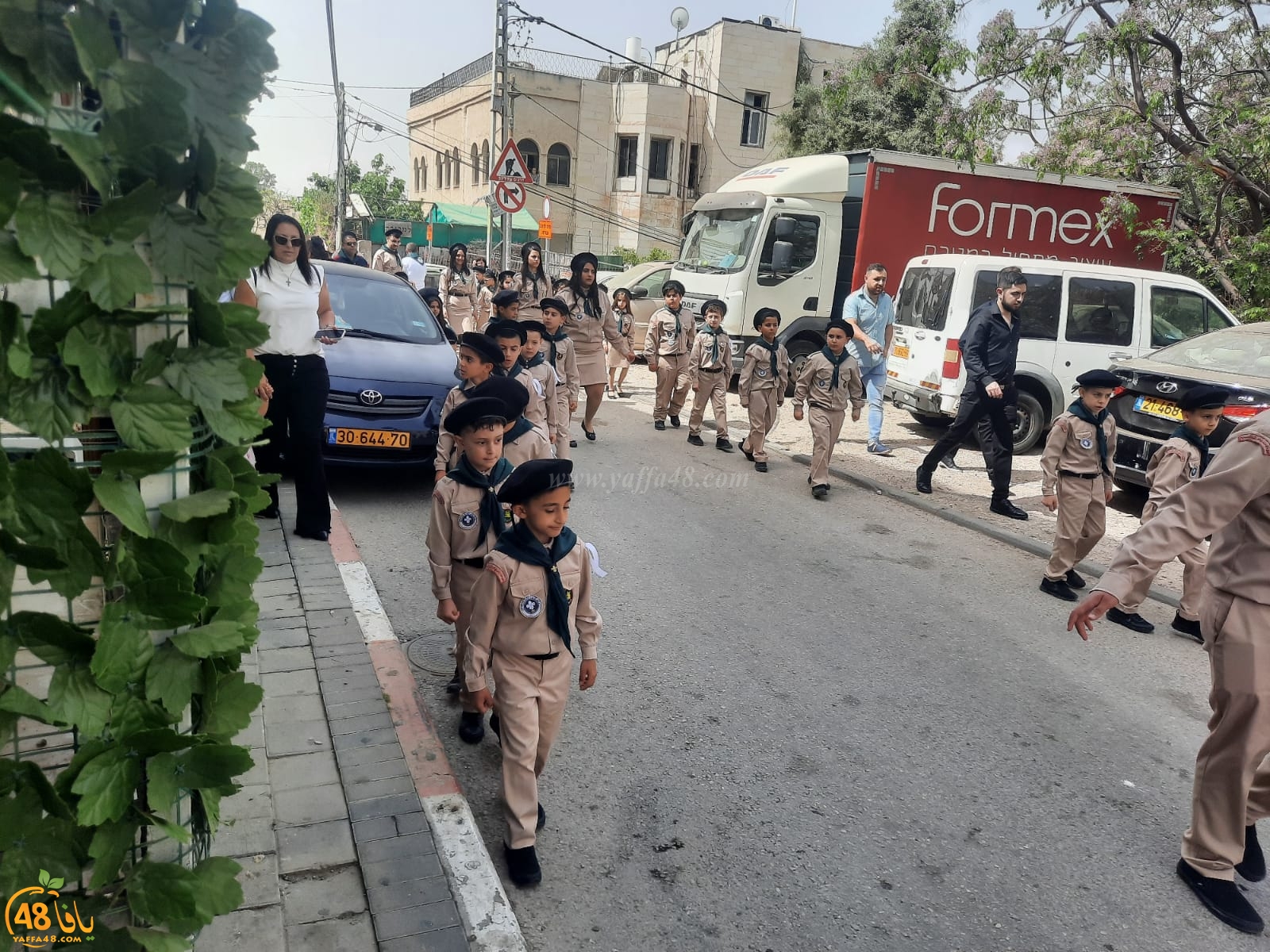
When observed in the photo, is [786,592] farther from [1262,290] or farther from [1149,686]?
[1262,290]

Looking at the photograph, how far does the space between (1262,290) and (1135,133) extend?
289 centimetres

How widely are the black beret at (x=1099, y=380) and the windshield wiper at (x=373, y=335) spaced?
5.12 m

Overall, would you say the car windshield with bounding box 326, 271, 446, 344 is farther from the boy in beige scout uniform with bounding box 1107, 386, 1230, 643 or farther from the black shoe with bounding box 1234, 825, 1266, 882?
the black shoe with bounding box 1234, 825, 1266, 882

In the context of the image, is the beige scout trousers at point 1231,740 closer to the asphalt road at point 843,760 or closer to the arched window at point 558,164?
the asphalt road at point 843,760

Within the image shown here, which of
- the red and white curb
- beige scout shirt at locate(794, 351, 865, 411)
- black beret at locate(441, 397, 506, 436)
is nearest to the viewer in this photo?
the red and white curb

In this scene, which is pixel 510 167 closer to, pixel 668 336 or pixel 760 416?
pixel 668 336

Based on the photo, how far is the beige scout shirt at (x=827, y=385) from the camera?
28.1 feet

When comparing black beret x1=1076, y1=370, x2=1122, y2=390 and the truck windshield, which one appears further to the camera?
the truck windshield

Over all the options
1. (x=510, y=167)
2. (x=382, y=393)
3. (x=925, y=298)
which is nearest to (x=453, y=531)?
(x=382, y=393)

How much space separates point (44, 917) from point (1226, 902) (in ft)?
11.3

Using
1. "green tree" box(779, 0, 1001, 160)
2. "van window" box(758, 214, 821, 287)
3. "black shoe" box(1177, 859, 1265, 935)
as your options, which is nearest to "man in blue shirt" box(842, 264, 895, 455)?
"van window" box(758, 214, 821, 287)

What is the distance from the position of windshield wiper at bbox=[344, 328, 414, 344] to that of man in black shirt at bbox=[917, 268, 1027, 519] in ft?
16.0

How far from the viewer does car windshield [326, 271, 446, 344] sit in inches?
310

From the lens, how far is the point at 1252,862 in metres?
3.41
